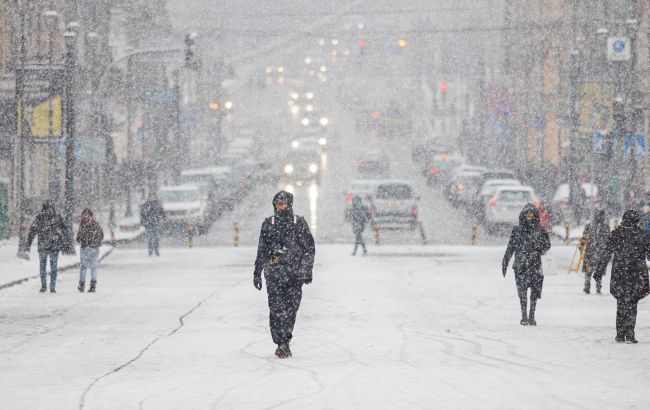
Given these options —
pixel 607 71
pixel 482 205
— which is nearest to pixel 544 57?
pixel 607 71

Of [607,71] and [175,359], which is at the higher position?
[607,71]

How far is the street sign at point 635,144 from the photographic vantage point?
39.7 m

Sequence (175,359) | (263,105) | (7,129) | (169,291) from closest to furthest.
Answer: (175,359) → (169,291) → (7,129) → (263,105)

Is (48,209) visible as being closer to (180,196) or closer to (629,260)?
(629,260)

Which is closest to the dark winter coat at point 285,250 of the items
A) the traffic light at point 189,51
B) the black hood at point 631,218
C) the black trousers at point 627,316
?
the black trousers at point 627,316

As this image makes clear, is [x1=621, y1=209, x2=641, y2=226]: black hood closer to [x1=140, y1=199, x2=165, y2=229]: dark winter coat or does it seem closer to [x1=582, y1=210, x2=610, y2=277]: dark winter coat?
[x1=582, y1=210, x2=610, y2=277]: dark winter coat

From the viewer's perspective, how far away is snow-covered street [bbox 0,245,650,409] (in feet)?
36.8

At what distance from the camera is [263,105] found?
183 metres

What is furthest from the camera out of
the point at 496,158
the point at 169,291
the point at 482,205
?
the point at 496,158

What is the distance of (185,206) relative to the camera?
45.1 m

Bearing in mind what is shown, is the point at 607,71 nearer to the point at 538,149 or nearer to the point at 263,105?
the point at 538,149

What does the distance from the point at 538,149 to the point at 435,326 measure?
66.9 metres

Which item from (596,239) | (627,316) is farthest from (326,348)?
(596,239)

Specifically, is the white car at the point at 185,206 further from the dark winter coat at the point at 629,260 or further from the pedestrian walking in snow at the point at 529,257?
the dark winter coat at the point at 629,260
